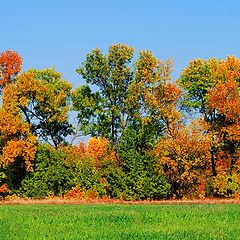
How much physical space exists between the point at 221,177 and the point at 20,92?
1905 centimetres

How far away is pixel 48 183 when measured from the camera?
58.3 metres

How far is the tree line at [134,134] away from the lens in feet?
184

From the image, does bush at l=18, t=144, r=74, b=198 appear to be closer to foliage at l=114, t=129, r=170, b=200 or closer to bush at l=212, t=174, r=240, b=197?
foliage at l=114, t=129, r=170, b=200

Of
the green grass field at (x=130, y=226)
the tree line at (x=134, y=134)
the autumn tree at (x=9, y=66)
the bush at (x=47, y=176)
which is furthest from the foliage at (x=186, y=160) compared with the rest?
the green grass field at (x=130, y=226)

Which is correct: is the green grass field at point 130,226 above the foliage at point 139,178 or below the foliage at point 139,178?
below

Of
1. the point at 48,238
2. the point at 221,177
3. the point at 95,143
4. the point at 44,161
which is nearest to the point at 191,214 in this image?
the point at 48,238

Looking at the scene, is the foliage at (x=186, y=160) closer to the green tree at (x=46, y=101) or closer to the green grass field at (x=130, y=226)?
the green tree at (x=46, y=101)

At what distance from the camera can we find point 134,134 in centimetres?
5869

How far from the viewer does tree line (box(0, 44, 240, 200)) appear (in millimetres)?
56031

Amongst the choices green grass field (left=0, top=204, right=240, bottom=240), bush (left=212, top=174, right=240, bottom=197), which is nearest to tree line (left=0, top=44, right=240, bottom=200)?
bush (left=212, top=174, right=240, bottom=197)

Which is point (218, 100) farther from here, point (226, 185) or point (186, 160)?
point (226, 185)

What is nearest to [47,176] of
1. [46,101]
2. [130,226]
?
[46,101]

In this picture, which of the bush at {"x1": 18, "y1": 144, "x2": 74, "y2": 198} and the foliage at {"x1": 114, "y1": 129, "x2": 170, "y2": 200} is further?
the bush at {"x1": 18, "y1": 144, "x2": 74, "y2": 198}

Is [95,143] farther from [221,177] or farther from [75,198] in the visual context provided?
[221,177]
